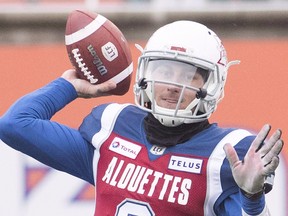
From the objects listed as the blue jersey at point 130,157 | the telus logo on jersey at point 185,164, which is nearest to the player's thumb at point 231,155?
the blue jersey at point 130,157

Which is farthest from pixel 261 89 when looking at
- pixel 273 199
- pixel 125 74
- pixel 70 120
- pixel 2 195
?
pixel 125 74

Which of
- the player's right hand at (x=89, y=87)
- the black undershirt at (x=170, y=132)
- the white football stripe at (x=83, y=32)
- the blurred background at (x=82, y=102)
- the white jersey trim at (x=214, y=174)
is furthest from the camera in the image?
the blurred background at (x=82, y=102)

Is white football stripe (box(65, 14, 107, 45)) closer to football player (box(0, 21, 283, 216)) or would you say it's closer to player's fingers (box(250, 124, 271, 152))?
football player (box(0, 21, 283, 216))

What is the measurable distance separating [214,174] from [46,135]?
544mm

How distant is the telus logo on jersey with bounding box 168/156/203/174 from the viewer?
2.96 meters

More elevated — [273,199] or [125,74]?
[125,74]

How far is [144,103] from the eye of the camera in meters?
3.11

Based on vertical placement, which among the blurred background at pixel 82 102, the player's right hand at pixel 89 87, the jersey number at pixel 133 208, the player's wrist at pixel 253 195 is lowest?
the blurred background at pixel 82 102

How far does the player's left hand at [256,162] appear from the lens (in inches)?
105

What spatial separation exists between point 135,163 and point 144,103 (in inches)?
7.5

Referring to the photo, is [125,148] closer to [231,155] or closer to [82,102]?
[231,155]

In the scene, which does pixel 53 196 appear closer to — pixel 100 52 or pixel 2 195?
pixel 2 195

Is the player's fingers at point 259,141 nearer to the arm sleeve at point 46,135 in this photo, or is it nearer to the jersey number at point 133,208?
the jersey number at point 133,208

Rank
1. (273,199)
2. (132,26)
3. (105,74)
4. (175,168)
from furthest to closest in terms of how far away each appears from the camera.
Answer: (132,26) → (273,199) → (105,74) → (175,168)
